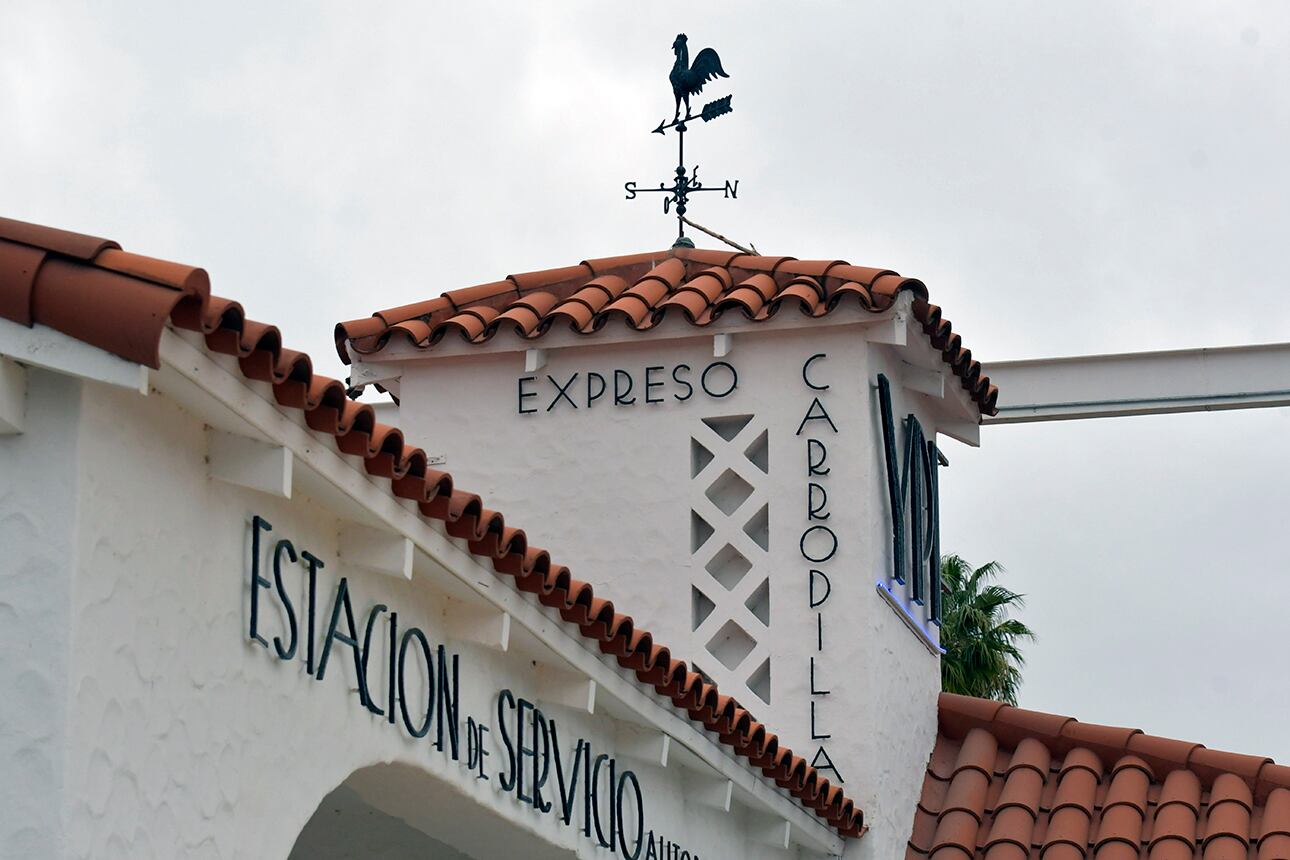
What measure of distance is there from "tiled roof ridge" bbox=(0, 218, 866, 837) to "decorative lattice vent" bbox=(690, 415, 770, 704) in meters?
2.82

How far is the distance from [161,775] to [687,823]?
403 cm

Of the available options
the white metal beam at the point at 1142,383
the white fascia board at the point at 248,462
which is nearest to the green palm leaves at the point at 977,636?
the white metal beam at the point at 1142,383

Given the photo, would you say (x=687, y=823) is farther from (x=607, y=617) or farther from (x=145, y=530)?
(x=145, y=530)

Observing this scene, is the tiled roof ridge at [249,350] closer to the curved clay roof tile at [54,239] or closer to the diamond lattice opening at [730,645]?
the curved clay roof tile at [54,239]

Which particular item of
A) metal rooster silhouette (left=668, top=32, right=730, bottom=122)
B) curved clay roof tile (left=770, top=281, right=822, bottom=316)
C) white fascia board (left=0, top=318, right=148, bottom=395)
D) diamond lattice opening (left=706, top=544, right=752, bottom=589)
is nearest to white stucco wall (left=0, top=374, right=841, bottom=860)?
white fascia board (left=0, top=318, right=148, bottom=395)

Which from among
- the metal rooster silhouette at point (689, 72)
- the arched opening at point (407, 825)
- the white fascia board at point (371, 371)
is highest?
the metal rooster silhouette at point (689, 72)

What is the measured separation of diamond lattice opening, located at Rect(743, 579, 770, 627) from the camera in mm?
10898

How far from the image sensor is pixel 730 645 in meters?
10.9

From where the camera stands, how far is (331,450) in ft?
19.1

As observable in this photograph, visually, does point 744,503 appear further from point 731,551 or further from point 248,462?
point 248,462

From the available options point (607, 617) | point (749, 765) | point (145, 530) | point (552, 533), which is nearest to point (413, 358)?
point (552, 533)

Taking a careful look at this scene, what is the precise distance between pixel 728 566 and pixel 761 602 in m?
0.27

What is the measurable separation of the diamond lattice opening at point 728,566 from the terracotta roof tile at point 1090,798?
1682 mm

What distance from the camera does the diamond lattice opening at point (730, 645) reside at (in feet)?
35.7
